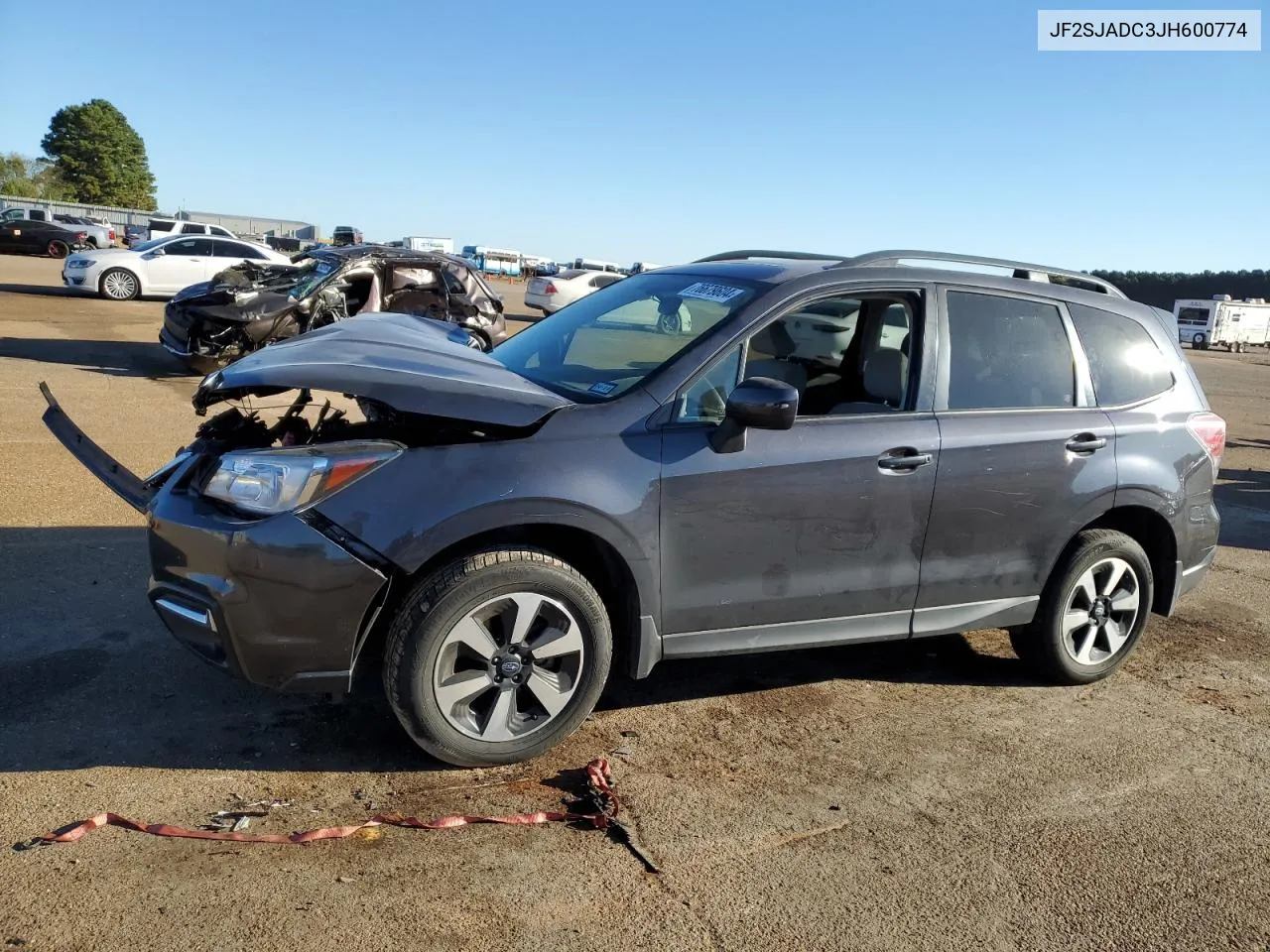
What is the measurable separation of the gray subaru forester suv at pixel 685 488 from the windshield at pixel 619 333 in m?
0.02

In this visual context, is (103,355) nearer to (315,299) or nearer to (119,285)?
(315,299)

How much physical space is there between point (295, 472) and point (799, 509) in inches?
72.5

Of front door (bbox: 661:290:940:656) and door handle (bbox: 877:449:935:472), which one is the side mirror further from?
door handle (bbox: 877:449:935:472)

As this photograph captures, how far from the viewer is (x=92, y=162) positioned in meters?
94.8

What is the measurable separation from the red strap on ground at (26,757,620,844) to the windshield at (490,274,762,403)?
56.8 inches

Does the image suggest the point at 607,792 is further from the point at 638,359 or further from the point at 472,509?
the point at 638,359

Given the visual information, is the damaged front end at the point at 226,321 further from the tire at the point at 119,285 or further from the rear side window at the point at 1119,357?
the tire at the point at 119,285

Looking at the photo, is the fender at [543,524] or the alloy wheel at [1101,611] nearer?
the fender at [543,524]

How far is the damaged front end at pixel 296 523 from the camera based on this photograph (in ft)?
10.8

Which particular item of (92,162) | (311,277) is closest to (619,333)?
(311,277)

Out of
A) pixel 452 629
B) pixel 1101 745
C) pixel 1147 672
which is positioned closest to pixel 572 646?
pixel 452 629

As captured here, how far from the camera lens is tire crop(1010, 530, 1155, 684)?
182 inches

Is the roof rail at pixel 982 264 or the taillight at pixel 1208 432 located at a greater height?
the roof rail at pixel 982 264

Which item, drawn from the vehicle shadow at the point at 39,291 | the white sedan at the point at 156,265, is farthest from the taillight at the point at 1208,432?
the vehicle shadow at the point at 39,291
